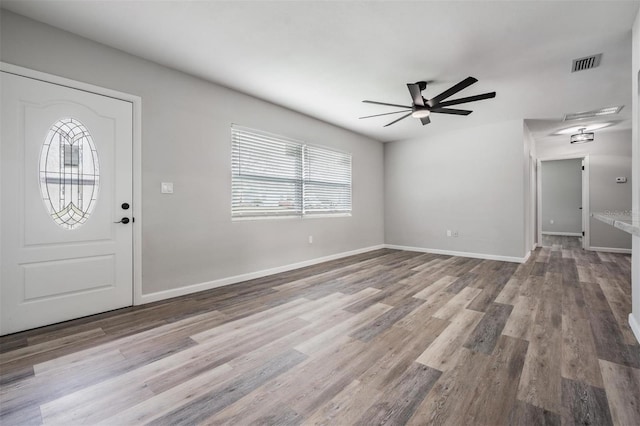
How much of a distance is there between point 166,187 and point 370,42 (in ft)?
8.87

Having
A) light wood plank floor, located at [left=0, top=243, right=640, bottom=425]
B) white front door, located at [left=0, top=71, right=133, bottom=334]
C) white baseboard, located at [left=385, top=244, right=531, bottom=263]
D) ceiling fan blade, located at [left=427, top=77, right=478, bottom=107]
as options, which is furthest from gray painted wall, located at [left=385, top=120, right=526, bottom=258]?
white front door, located at [left=0, top=71, right=133, bottom=334]

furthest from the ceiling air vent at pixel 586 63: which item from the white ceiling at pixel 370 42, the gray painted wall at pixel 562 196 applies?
the gray painted wall at pixel 562 196

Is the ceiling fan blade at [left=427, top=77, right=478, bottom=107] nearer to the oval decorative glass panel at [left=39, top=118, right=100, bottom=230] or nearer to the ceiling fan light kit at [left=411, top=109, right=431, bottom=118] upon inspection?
the ceiling fan light kit at [left=411, top=109, right=431, bottom=118]

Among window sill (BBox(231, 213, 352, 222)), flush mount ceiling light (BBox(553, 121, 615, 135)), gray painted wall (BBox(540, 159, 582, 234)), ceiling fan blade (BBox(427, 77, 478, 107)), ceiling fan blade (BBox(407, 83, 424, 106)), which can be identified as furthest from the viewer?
gray painted wall (BBox(540, 159, 582, 234))

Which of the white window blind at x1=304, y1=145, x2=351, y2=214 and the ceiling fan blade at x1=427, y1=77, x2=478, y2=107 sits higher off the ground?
the ceiling fan blade at x1=427, y1=77, x2=478, y2=107

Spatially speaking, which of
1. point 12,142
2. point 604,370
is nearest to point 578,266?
point 604,370

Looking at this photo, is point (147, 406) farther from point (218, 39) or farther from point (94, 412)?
point (218, 39)

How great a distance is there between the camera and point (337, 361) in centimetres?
192

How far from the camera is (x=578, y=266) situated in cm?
483

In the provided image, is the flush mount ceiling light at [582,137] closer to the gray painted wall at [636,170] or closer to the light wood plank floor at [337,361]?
the light wood plank floor at [337,361]

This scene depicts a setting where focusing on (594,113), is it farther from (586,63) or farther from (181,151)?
→ (181,151)

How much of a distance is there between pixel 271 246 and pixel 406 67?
3.02 metres

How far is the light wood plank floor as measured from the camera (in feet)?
4.77

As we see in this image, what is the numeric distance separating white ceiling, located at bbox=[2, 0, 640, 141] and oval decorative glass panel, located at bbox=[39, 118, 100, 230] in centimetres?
96
